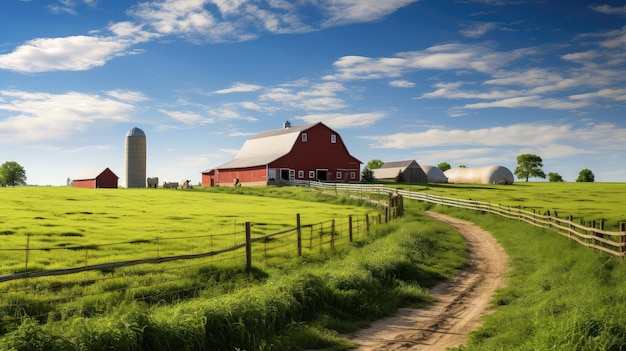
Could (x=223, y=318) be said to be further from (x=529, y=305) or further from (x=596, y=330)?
(x=529, y=305)

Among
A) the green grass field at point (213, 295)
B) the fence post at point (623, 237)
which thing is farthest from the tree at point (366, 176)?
the fence post at point (623, 237)

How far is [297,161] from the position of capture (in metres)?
72.2

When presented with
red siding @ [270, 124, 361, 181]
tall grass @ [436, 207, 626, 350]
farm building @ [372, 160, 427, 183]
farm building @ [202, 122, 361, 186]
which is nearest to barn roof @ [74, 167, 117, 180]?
farm building @ [202, 122, 361, 186]

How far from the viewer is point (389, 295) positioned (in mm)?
15523

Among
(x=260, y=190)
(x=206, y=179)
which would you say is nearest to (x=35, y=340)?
(x=260, y=190)

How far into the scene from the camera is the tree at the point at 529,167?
13825cm

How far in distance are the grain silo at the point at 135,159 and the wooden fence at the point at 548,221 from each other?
113ft

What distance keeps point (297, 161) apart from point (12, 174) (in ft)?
282

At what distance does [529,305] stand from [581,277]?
10.6 ft

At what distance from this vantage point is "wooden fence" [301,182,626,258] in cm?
1923

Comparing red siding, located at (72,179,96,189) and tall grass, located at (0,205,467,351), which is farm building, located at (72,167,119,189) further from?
→ tall grass, located at (0,205,467,351)

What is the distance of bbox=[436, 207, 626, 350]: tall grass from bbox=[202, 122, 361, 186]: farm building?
48024 millimetres

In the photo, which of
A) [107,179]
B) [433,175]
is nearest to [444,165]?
[433,175]

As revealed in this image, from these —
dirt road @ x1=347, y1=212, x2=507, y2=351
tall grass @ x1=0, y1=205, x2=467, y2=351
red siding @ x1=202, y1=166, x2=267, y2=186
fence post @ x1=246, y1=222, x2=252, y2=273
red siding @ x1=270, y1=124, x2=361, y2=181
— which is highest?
red siding @ x1=270, y1=124, x2=361, y2=181
